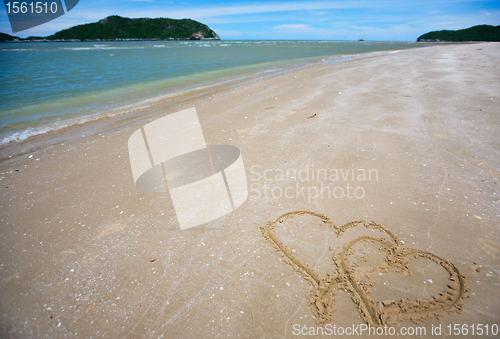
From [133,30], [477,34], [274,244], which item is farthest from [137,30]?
[274,244]

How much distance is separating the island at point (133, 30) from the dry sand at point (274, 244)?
516ft

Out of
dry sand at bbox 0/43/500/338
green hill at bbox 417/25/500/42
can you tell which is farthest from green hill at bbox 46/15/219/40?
dry sand at bbox 0/43/500/338

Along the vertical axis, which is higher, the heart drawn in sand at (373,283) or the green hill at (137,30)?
the green hill at (137,30)

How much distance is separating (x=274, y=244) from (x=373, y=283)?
971 millimetres

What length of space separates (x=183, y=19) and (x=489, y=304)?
176096mm

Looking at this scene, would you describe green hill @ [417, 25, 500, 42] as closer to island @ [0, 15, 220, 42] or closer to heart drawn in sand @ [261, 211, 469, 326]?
heart drawn in sand @ [261, 211, 469, 326]

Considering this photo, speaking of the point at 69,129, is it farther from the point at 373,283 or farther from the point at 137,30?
the point at 137,30

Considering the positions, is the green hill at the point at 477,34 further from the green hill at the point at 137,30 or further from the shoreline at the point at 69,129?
the green hill at the point at 137,30

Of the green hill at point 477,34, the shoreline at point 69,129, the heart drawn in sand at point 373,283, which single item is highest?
the green hill at point 477,34

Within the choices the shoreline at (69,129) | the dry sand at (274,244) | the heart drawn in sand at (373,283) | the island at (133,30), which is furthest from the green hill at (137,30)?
the heart drawn in sand at (373,283)

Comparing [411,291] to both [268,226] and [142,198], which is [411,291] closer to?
[268,226]

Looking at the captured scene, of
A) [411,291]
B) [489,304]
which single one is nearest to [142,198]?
[411,291]

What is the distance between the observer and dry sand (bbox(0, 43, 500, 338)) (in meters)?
1.86

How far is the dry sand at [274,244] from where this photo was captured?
6.10 feet
